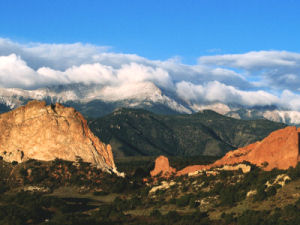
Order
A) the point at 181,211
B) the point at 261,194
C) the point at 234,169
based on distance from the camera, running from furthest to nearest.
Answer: the point at 234,169
the point at 181,211
the point at 261,194

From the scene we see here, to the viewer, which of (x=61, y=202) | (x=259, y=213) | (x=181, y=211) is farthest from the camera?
(x=61, y=202)

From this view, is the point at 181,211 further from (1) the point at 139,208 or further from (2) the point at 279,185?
(2) the point at 279,185

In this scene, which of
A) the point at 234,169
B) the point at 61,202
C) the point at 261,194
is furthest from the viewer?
the point at 234,169

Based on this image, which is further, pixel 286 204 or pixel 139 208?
pixel 139 208

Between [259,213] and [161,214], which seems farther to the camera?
[161,214]

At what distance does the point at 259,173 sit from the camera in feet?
612

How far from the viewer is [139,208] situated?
180m

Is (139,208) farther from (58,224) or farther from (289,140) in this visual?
(289,140)

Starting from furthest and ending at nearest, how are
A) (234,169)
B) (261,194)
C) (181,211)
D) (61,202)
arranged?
(234,169), (61,202), (181,211), (261,194)

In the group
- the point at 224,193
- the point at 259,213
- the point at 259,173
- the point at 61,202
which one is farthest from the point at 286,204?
the point at 61,202

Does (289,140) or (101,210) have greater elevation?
(289,140)

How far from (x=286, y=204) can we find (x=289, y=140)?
41.0 meters

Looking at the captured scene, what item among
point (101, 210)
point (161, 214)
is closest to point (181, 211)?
point (161, 214)

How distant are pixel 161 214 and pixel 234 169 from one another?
45.0m
